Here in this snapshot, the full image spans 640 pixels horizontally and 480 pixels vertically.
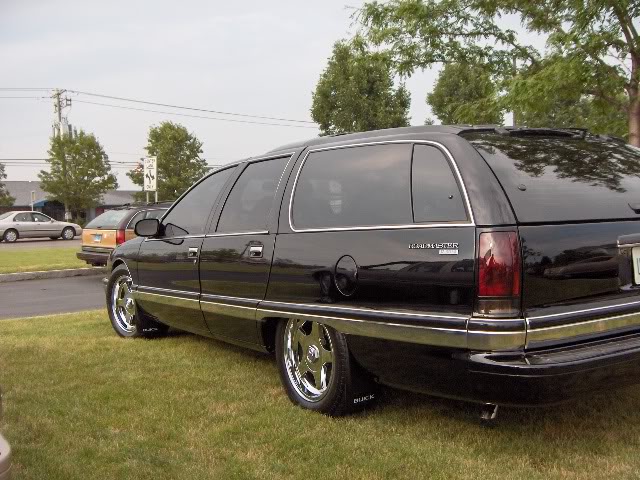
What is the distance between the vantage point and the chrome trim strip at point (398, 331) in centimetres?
307

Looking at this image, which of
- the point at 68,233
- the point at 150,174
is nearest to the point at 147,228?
the point at 150,174

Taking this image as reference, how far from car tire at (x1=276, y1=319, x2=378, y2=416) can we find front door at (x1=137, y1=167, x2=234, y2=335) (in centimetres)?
113

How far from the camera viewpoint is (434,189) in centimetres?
336

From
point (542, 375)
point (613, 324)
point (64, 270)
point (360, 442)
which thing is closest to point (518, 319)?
point (542, 375)

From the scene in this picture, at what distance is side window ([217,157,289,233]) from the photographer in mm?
4543

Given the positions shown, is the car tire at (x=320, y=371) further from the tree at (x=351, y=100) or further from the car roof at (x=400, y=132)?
the tree at (x=351, y=100)

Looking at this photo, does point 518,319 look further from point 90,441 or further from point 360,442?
point 90,441

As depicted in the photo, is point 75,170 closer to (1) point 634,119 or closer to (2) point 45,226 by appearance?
(2) point 45,226

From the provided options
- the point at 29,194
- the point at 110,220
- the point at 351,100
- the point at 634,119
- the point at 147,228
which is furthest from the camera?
the point at 29,194

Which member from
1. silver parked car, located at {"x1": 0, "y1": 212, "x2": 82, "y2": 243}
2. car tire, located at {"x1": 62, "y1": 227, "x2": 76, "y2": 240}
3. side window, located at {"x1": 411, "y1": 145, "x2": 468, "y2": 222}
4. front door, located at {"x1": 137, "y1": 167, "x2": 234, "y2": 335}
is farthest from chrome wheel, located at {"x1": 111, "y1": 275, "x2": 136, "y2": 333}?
car tire, located at {"x1": 62, "y1": 227, "x2": 76, "y2": 240}

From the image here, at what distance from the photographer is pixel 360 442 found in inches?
137

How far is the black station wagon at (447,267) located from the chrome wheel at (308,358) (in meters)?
0.01

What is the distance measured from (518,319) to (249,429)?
5.61 feet

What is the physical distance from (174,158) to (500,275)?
3926 cm
